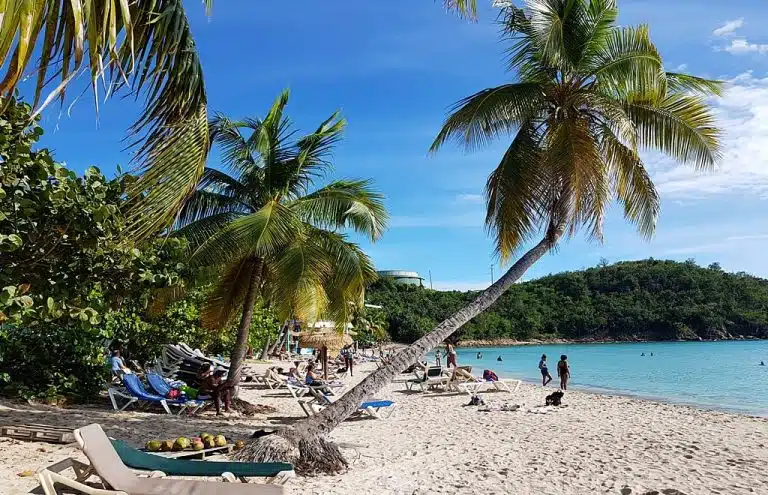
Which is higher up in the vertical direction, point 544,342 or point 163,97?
point 163,97

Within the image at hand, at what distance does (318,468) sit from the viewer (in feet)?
22.1

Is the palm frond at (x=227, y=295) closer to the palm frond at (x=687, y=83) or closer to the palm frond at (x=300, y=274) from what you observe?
the palm frond at (x=300, y=274)

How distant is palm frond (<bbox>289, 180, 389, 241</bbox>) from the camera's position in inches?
444

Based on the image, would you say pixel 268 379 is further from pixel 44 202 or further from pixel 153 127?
pixel 153 127

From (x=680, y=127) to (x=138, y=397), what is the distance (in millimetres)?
10217

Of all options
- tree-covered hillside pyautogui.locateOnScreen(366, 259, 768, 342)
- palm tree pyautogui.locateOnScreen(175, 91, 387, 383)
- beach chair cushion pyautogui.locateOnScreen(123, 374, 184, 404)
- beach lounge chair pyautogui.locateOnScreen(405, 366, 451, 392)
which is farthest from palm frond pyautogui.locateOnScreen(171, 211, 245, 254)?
tree-covered hillside pyautogui.locateOnScreen(366, 259, 768, 342)

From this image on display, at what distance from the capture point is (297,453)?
6.72m

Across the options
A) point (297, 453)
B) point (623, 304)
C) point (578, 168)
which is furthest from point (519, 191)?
point (623, 304)

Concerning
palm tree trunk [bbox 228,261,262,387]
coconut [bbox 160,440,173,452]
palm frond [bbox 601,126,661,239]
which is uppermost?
palm frond [bbox 601,126,661,239]

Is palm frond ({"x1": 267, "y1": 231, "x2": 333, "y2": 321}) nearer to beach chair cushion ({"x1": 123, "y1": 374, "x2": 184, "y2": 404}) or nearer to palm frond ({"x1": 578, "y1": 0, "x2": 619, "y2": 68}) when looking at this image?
beach chair cushion ({"x1": 123, "y1": 374, "x2": 184, "y2": 404})

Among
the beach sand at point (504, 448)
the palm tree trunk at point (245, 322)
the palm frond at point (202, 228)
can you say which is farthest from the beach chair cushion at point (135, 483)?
the palm tree trunk at point (245, 322)

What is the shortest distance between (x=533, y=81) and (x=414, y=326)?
198ft

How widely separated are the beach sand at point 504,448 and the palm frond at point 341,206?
153 inches

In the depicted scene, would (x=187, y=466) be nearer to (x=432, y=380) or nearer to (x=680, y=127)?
(x=680, y=127)
